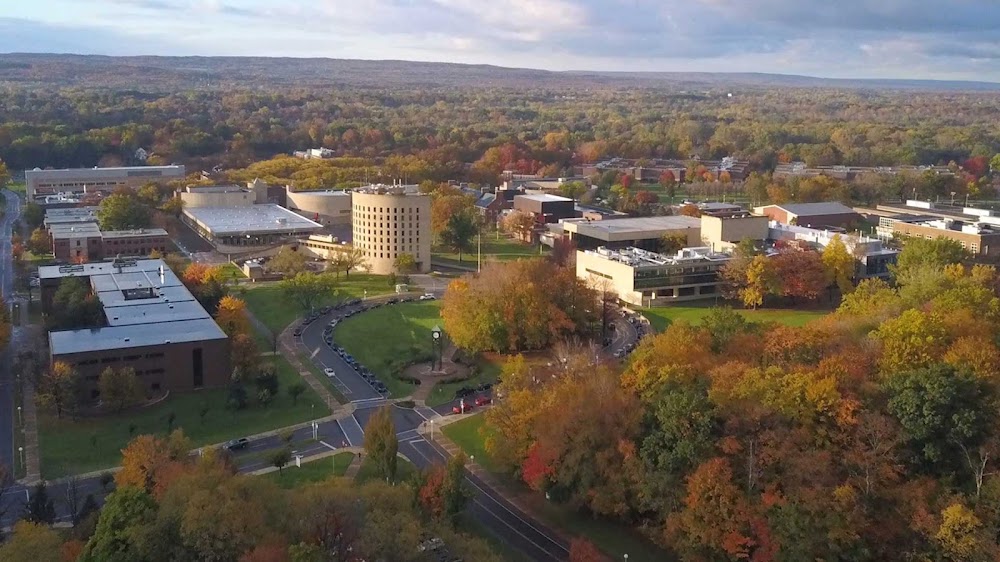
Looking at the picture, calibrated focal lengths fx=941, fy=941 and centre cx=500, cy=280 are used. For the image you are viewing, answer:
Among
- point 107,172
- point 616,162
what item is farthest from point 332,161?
point 616,162

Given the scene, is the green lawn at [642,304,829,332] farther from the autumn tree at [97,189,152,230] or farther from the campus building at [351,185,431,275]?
the autumn tree at [97,189,152,230]

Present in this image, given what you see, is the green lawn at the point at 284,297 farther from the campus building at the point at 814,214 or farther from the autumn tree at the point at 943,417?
the campus building at the point at 814,214

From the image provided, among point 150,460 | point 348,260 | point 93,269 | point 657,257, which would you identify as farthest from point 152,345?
point 657,257

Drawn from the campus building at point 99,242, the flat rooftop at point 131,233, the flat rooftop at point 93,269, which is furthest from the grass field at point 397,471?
the flat rooftop at point 131,233

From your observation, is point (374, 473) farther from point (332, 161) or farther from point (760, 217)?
point (332, 161)

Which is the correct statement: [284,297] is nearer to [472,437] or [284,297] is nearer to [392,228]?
[392,228]

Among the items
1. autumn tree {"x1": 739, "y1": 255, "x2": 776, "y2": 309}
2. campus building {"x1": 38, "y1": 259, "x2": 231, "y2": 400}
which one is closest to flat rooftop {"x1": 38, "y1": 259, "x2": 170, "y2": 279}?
campus building {"x1": 38, "y1": 259, "x2": 231, "y2": 400}
